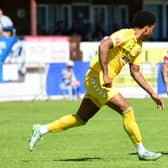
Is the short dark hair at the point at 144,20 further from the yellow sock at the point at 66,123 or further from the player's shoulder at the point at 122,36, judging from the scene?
the yellow sock at the point at 66,123

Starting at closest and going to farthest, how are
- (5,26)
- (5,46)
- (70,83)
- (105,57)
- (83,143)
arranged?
(105,57) < (83,143) < (70,83) < (5,46) < (5,26)

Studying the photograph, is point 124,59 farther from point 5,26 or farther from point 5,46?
point 5,26

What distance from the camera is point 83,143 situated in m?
12.7

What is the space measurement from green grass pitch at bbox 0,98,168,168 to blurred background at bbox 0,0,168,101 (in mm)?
5863

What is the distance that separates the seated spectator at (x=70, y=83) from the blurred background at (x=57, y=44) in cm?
19

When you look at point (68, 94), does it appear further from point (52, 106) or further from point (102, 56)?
point (102, 56)

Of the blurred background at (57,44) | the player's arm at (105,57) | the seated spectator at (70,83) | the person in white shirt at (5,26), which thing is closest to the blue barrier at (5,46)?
the blurred background at (57,44)

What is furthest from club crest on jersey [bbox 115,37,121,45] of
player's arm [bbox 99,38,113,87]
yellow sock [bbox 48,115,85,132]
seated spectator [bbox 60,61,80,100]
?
seated spectator [bbox 60,61,80,100]

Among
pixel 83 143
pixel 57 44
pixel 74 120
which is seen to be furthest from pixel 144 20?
pixel 57 44

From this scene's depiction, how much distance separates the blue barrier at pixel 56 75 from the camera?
2684cm

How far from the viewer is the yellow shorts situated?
986cm

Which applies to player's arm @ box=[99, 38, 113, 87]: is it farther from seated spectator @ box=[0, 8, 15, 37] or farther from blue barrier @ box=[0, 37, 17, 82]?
seated spectator @ box=[0, 8, 15, 37]

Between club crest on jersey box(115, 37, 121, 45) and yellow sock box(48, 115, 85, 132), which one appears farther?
yellow sock box(48, 115, 85, 132)

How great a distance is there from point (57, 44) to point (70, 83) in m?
3.68
